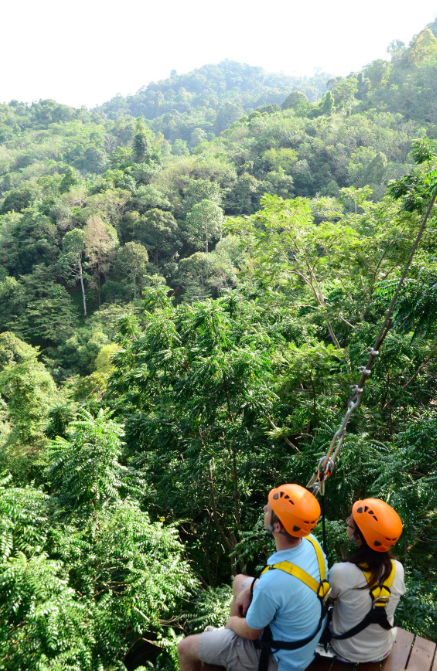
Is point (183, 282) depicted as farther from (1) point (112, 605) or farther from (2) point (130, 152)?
(1) point (112, 605)

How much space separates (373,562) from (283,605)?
1.70 feet

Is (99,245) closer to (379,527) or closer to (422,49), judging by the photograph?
(379,527)

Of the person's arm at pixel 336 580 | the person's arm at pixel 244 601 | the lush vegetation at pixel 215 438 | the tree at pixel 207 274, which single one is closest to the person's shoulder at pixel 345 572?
the person's arm at pixel 336 580

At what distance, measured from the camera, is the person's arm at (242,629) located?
201cm

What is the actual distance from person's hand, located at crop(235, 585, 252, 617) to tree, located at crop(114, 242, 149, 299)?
103ft

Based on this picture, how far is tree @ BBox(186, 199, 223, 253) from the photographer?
3497cm

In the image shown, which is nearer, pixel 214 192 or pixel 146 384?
pixel 146 384

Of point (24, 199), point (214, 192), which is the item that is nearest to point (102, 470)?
point (214, 192)

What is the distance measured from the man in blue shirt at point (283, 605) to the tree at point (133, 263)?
103 feet

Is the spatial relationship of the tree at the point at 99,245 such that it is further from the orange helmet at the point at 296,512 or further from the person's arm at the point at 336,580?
the person's arm at the point at 336,580

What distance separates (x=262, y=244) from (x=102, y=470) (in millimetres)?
7012

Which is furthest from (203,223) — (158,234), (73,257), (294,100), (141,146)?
(294,100)

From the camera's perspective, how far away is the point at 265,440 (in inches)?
241

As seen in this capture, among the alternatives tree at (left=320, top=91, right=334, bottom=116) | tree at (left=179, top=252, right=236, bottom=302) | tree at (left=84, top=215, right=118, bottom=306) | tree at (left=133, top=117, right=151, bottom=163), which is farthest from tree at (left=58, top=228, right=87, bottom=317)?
tree at (left=320, top=91, right=334, bottom=116)
